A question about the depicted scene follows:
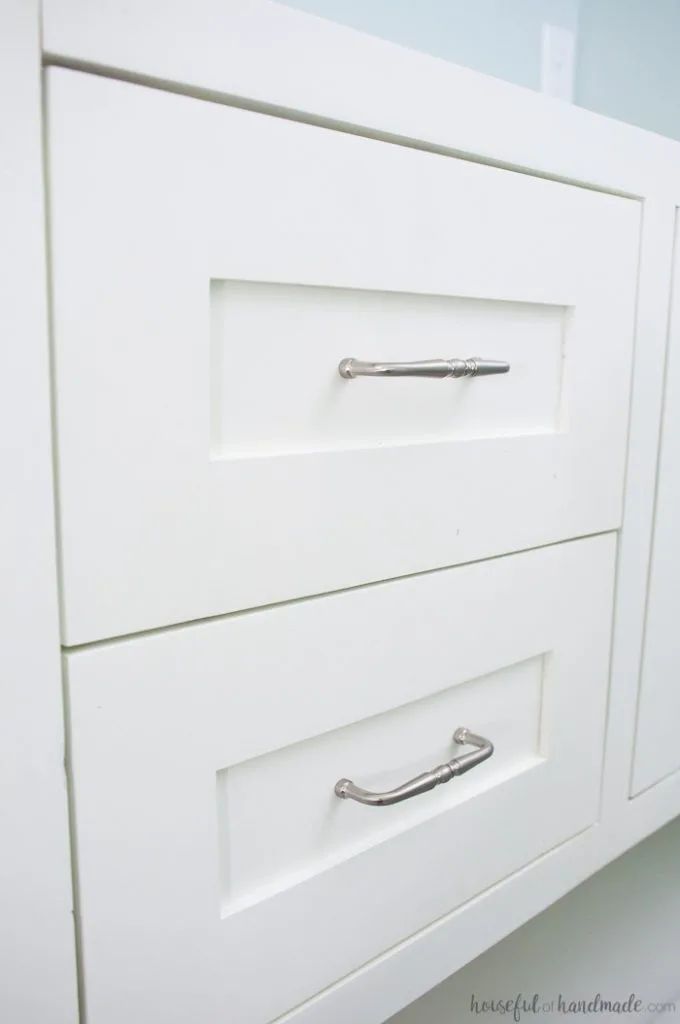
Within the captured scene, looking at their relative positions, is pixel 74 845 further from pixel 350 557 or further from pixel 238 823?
pixel 350 557

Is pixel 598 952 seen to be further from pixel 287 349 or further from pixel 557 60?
pixel 557 60

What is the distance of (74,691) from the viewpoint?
33cm

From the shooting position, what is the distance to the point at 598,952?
3.66ft

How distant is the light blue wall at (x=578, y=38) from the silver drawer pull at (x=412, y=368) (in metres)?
0.51

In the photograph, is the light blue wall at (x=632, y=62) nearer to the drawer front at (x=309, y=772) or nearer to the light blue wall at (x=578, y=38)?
the light blue wall at (x=578, y=38)

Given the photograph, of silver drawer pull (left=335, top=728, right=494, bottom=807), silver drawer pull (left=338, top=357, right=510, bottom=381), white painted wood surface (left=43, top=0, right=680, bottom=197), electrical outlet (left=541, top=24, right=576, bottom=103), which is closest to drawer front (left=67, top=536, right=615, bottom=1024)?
silver drawer pull (left=335, top=728, right=494, bottom=807)

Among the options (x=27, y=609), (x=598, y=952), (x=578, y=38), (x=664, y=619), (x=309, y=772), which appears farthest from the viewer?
(x=598, y=952)

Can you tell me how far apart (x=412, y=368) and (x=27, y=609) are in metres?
0.22

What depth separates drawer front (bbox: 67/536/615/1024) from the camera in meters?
0.35

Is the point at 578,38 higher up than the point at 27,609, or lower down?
higher up

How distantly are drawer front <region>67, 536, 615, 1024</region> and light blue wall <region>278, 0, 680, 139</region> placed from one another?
591 millimetres

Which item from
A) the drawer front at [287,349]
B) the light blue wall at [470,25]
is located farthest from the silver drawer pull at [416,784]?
the light blue wall at [470,25]

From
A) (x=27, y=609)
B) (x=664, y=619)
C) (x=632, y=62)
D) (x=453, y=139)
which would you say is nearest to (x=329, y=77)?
(x=453, y=139)

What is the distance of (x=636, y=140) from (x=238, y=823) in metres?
0.53
